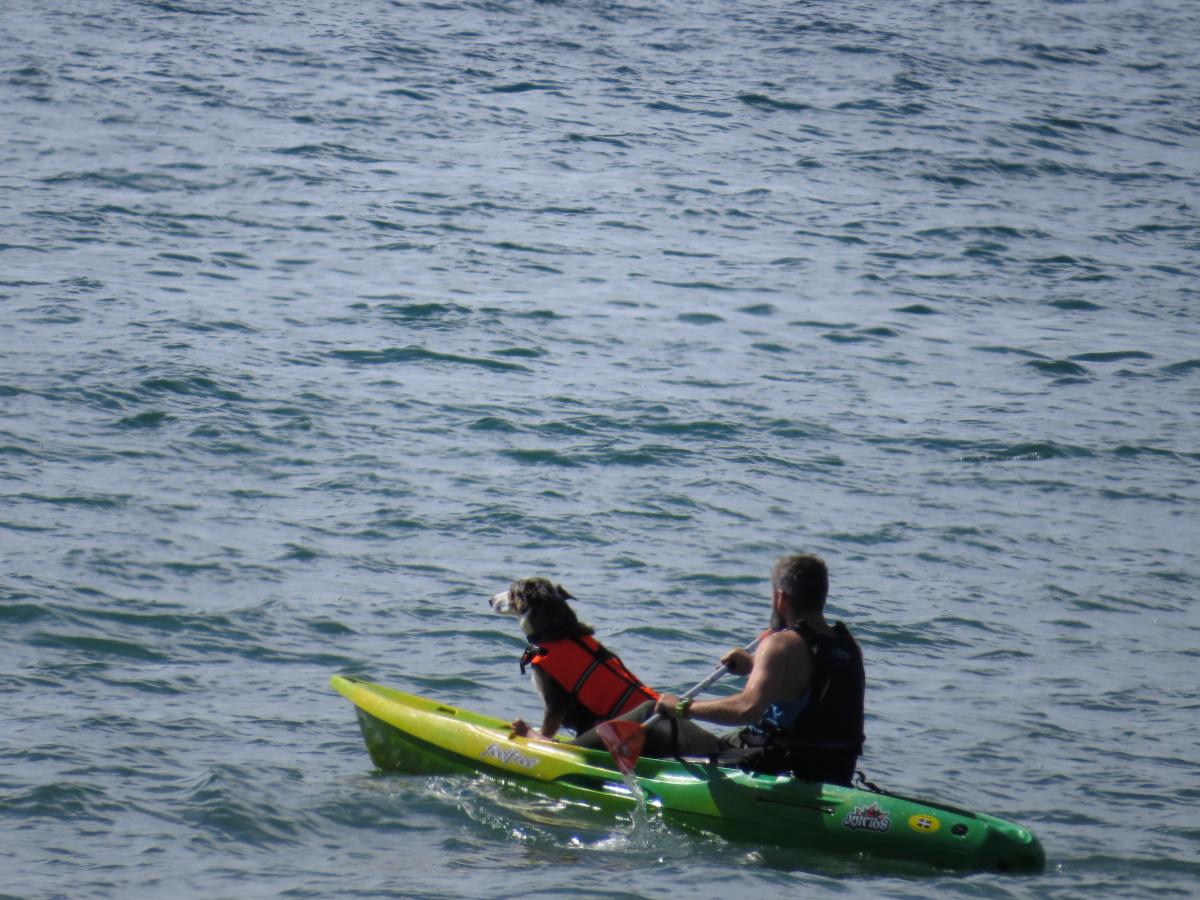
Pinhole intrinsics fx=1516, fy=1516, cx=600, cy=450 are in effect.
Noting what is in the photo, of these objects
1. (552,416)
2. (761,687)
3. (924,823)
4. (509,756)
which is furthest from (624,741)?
(552,416)

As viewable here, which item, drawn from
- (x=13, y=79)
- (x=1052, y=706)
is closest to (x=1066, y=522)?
(x=1052, y=706)

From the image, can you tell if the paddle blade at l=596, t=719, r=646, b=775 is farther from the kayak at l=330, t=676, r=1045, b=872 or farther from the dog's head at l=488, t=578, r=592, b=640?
the dog's head at l=488, t=578, r=592, b=640

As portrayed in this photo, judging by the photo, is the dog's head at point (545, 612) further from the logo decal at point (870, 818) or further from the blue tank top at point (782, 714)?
the logo decal at point (870, 818)

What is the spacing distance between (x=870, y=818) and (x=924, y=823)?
230 millimetres

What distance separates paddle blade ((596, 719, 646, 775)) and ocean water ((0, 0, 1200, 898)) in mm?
338

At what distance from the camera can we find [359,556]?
11.0 m

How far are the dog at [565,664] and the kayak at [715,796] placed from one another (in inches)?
8.2

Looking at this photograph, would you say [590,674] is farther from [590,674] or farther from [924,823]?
[924,823]

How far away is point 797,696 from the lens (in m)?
6.59

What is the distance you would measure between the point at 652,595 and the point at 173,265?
381 inches

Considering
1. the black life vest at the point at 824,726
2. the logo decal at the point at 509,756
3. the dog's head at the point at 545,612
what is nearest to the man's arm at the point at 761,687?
the black life vest at the point at 824,726

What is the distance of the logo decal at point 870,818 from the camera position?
21.6 ft

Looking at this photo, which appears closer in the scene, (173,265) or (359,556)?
(359,556)

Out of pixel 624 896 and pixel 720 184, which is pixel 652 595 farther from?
pixel 720 184
